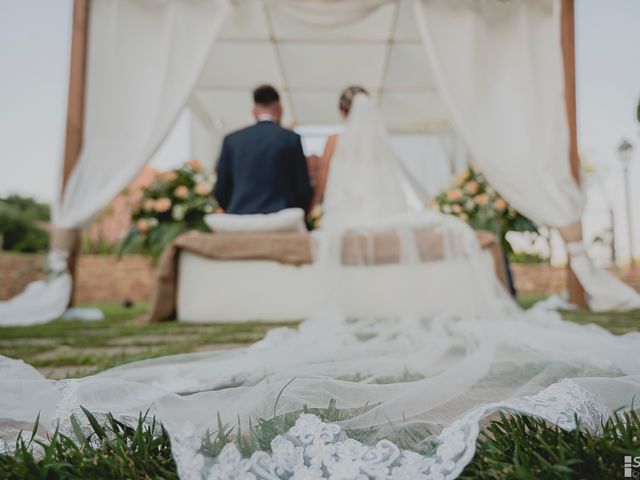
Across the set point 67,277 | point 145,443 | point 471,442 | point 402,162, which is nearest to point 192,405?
point 145,443

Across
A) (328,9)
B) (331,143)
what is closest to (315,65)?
(328,9)

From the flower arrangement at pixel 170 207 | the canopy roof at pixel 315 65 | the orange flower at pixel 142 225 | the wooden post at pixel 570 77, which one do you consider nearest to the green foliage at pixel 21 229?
the canopy roof at pixel 315 65

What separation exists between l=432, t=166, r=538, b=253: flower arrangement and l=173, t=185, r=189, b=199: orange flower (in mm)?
2244

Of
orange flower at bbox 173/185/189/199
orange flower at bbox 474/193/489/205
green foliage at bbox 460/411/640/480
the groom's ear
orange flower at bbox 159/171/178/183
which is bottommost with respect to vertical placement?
green foliage at bbox 460/411/640/480

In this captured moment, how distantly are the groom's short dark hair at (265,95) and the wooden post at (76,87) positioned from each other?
1217mm

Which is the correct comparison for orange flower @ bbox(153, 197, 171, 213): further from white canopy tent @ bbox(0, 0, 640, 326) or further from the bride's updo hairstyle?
the bride's updo hairstyle

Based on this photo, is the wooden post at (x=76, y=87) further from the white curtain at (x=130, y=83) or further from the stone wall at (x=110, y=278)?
the stone wall at (x=110, y=278)

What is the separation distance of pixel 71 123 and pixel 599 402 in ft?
11.0

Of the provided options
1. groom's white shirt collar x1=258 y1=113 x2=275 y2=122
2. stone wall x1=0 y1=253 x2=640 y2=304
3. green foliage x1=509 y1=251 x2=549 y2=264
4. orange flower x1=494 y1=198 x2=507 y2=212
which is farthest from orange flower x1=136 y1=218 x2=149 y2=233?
green foliage x1=509 y1=251 x2=549 y2=264

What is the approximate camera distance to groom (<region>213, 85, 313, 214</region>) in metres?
2.95

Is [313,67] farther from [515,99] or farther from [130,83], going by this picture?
[515,99]

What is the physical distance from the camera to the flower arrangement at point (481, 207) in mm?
3750

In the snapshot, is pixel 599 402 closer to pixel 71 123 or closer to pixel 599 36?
pixel 71 123

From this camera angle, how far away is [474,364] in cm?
93
